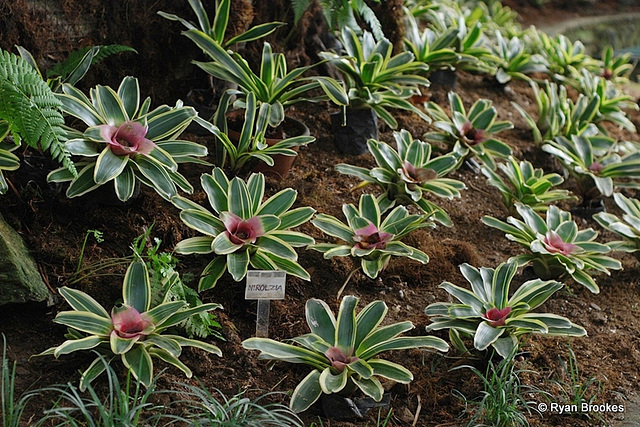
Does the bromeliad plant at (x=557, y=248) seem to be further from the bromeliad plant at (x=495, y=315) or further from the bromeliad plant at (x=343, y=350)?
the bromeliad plant at (x=343, y=350)

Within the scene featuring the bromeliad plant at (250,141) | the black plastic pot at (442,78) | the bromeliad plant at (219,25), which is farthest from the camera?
the black plastic pot at (442,78)

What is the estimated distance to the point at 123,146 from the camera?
2.62 m

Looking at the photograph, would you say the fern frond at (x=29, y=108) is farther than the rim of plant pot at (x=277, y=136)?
No

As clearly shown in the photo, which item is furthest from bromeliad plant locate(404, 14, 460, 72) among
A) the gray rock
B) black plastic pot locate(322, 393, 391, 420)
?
the gray rock

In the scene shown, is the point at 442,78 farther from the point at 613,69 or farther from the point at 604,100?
the point at 613,69

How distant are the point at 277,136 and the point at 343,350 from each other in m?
1.22

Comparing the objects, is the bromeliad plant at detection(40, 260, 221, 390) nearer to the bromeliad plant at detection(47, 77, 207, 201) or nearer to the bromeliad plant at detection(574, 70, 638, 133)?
the bromeliad plant at detection(47, 77, 207, 201)

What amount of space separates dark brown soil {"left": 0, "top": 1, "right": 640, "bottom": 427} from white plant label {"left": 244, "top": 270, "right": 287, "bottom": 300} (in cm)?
21

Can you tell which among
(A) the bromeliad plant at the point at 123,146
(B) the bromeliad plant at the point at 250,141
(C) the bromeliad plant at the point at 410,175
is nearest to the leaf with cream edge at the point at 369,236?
(C) the bromeliad plant at the point at 410,175

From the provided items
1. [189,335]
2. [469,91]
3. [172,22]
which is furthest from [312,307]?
[469,91]

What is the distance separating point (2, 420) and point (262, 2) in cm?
→ 232

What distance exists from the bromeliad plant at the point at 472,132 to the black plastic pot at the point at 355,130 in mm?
281

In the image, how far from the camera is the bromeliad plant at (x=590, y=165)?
3.66 metres

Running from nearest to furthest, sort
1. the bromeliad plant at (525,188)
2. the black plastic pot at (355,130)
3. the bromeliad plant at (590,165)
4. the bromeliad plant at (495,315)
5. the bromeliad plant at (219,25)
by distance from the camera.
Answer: the bromeliad plant at (495,315), the bromeliad plant at (219,25), the bromeliad plant at (525,188), the black plastic pot at (355,130), the bromeliad plant at (590,165)
